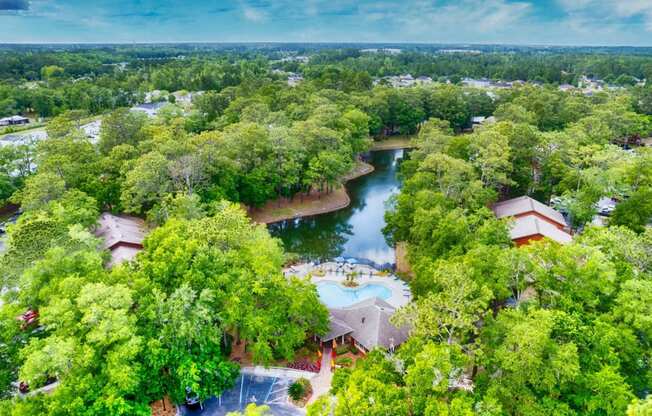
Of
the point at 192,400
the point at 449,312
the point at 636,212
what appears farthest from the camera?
the point at 636,212

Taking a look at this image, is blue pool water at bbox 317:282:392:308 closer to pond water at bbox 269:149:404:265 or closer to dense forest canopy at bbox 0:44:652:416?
dense forest canopy at bbox 0:44:652:416

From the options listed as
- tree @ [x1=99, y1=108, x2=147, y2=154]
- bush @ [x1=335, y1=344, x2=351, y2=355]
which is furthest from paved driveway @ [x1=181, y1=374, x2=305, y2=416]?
tree @ [x1=99, y1=108, x2=147, y2=154]

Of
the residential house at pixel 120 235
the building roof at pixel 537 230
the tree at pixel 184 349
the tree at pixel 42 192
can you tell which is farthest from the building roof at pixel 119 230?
the building roof at pixel 537 230

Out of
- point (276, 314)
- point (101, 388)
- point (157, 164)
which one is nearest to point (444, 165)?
point (276, 314)

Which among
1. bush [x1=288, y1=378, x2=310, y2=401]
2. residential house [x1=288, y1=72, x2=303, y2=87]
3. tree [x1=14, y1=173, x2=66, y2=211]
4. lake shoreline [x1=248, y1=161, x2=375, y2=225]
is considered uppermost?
residential house [x1=288, y1=72, x2=303, y2=87]

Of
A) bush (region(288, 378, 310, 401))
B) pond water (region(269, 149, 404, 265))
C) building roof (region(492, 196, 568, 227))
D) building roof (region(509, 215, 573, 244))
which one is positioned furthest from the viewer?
pond water (region(269, 149, 404, 265))

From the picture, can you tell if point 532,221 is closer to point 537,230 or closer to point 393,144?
point 537,230

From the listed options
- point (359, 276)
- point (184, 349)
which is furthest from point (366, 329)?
point (184, 349)
